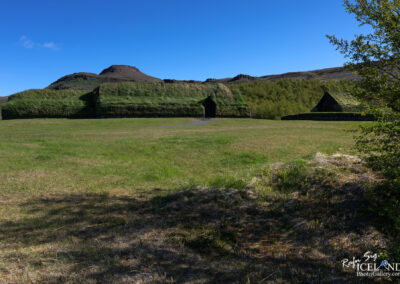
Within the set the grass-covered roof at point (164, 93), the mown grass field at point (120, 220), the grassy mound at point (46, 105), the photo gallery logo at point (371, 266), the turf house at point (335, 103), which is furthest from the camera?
A: the grass-covered roof at point (164, 93)

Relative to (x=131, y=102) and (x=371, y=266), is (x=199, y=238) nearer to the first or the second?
(x=371, y=266)

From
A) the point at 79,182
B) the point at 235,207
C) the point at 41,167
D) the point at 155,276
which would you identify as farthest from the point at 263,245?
the point at 41,167

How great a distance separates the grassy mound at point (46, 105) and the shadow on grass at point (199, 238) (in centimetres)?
4412

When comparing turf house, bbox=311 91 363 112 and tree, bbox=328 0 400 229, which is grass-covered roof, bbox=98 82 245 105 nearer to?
turf house, bbox=311 91 363 112

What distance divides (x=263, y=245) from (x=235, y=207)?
1.58m

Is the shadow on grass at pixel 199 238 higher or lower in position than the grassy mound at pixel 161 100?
lower

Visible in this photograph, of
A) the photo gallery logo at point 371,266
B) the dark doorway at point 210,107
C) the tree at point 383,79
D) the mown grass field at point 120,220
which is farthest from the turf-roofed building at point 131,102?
the photo gallery logo at point 371,266

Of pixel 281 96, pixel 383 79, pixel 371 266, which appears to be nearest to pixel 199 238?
pixel 371 266

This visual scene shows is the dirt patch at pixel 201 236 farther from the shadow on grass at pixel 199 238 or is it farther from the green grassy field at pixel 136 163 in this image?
the green grassy field at pixel 136 163

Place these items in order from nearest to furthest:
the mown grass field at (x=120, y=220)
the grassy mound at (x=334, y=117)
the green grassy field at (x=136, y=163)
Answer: the mown grass field at (x=120, y=220) → the green grassy field at (x=136, y=163) → the grassy mound at (x=334, y=117)

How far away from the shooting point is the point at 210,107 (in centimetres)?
4984

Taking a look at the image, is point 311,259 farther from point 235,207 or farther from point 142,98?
point 142,98

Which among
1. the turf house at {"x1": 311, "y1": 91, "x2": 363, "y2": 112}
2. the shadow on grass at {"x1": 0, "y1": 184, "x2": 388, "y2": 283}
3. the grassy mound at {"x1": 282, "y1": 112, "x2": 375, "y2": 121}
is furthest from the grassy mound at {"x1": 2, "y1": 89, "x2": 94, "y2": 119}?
the turf house at {"x1": 311, "y1": 91, "x2": 363, "y2": 112}

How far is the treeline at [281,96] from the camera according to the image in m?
50.8
